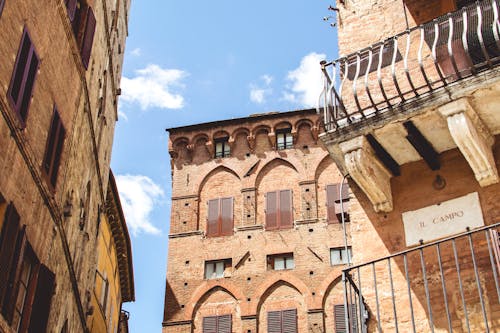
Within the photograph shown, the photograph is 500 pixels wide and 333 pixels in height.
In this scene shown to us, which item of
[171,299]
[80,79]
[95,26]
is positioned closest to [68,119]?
[80,79]

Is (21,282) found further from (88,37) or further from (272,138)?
(272,138)

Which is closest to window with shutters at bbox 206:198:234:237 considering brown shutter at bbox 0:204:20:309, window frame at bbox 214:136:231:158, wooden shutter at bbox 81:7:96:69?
window frame at bbox 214:136:231:158

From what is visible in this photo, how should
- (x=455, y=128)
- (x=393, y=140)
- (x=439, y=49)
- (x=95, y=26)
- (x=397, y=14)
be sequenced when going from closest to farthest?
(x=455, y=128) < (x=393, y=140) < (x=439, y=49) < (x=397, y=14) < (x=95, y=26)

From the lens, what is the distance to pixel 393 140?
9500 mm

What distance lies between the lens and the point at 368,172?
9406mm

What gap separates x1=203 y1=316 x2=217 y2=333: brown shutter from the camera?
26.9 m

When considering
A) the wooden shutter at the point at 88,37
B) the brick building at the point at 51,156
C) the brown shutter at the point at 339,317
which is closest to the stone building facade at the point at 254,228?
the brown shutter at the point at 339,317

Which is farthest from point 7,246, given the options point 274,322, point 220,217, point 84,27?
point 220,217

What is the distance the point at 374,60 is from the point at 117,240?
15980 mm

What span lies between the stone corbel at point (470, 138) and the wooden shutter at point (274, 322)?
1856 centimetres

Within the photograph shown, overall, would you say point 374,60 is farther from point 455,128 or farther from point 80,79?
point 80,79

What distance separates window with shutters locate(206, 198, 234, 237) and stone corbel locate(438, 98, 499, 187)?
20681 mm

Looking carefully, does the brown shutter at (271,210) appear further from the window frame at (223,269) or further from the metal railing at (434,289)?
the metal railing at (434,289)

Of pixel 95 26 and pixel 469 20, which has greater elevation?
pixel 95 26
